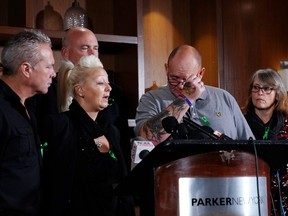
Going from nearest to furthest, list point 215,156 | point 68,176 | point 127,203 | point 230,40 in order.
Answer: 1. point 215,156
2. point 68,176
3. point 127,203
4. point 230,40

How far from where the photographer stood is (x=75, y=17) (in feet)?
10.8

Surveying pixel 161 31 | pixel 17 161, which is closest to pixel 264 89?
pixel 161 31

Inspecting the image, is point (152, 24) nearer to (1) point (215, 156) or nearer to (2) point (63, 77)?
(2) point (63, 77)

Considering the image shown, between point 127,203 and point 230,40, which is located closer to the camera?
point 127,203

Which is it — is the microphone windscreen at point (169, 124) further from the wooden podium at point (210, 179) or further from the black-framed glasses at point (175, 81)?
the black-framed glasses at point (175, 81)

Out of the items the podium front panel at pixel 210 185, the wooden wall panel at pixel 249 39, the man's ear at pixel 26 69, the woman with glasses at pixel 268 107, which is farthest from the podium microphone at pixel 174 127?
the wooden wall panel at pixel 249 39

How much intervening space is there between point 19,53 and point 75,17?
142cm

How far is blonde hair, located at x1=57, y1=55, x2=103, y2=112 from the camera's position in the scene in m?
2.17

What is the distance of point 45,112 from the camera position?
91.7 inches

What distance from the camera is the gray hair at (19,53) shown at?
6.35 ft

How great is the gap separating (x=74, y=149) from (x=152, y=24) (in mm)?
2172

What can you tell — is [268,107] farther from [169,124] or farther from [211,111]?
[169,124]

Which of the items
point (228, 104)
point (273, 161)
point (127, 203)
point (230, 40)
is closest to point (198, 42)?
point (230, 40)

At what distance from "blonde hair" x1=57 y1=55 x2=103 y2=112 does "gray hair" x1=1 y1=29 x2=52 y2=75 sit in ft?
0.81
